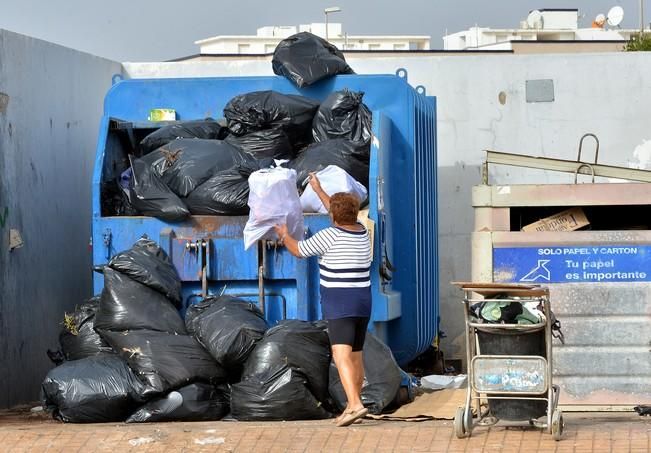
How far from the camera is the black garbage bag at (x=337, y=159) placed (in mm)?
8398

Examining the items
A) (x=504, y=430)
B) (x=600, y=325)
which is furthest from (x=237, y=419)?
(x=600, y=325)

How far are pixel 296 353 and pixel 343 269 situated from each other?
653mm

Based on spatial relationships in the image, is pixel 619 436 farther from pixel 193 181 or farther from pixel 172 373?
pixel 193 181

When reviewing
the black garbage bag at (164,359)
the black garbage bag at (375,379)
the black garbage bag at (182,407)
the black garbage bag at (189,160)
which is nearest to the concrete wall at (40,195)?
the black garbage bag at (189,160)

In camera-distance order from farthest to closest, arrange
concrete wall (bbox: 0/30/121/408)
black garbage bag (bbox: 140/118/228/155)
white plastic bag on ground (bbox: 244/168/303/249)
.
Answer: black garbage bag (bbox: 140/118/228/155), concrete wall (bbox: 0/30/121/408), white plastic bag on ground (bbox: 244/168/303/249)

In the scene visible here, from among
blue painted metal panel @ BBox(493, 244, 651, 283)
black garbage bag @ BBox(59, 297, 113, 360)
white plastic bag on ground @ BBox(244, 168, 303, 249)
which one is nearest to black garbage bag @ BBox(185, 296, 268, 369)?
white plastic bag on ground @ BBox(244, 168, 303, 249)

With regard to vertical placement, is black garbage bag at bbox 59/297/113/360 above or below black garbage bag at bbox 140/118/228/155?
below

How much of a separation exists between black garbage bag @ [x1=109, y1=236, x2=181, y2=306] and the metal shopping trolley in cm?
202

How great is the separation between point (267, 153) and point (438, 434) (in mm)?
2838

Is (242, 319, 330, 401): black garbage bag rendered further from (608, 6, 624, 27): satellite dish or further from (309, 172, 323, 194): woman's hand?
(608, 6, 624, 27): satellite dish

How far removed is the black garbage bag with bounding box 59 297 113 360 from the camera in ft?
26.4

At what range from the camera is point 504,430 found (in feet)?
22.1

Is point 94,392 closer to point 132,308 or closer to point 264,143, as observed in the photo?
point 132,308

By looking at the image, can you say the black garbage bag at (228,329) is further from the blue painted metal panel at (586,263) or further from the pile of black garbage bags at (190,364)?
the blue painted metal panel at (586,263)
